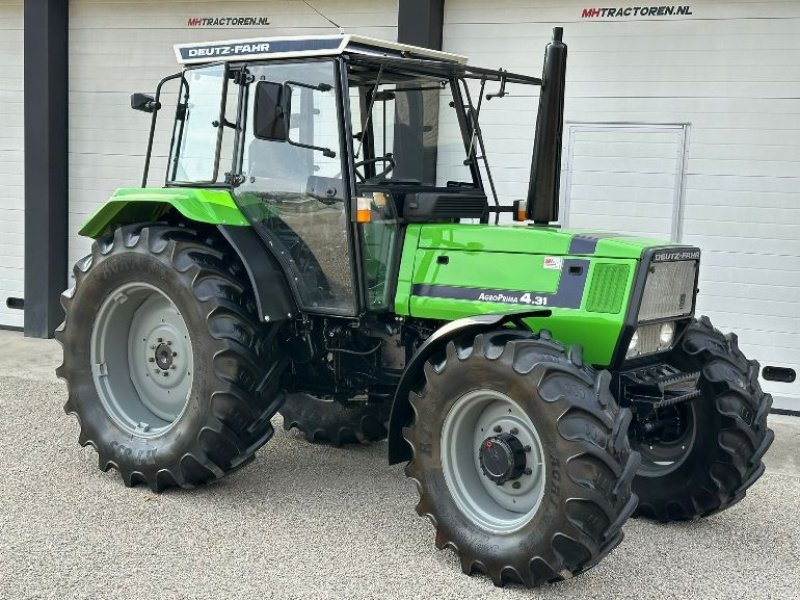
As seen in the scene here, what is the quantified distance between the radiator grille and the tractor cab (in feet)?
3.23

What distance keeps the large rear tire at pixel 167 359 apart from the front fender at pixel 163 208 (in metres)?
0.16

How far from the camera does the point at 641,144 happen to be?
8023mm

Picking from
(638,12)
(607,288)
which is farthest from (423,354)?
(638,12)

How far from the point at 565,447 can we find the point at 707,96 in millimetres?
4850

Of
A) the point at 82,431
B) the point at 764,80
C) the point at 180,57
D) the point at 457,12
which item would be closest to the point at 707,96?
the point at 764,80

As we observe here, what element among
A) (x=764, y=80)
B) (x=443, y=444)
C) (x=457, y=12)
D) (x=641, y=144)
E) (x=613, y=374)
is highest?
(x=457, y=12)

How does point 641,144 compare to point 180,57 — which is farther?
point 641,144

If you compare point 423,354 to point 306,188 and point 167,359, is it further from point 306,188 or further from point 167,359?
point 167,359

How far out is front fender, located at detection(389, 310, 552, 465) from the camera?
423 centimetres

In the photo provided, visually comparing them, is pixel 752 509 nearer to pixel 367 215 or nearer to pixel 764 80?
pixel 367 215

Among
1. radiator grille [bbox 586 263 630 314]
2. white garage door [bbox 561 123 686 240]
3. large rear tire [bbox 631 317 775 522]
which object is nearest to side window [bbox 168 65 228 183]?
radiator grille [bbox 586 263 630 314]

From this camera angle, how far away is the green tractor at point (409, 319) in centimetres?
412

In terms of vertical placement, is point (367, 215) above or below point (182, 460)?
above

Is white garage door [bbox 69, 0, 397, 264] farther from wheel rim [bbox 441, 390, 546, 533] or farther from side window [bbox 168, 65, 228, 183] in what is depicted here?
wheel rim [bbox 441, 390, 546, 533]
